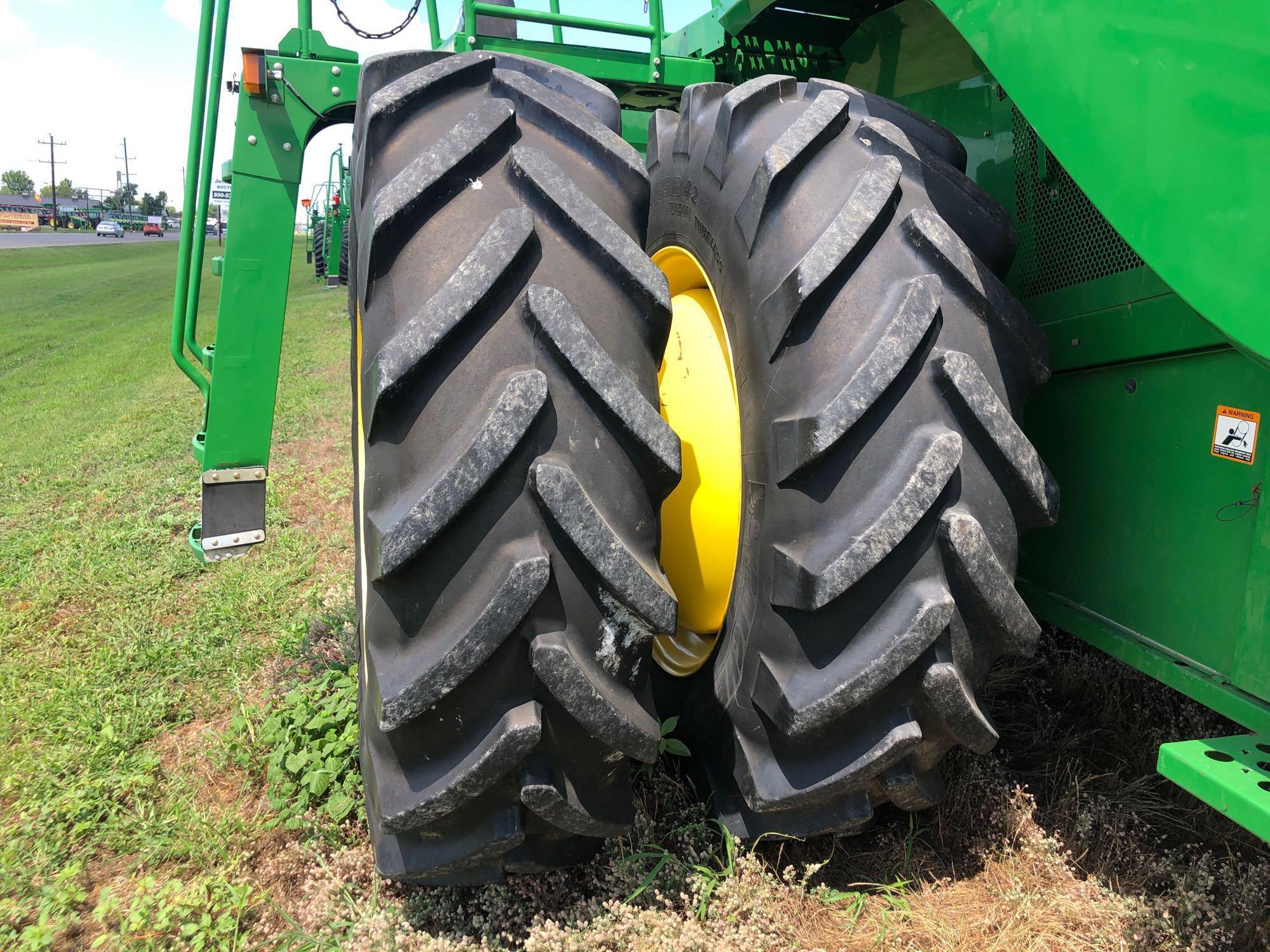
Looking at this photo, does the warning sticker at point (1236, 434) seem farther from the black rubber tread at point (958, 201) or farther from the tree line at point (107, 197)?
the tree line at point (107, 197)

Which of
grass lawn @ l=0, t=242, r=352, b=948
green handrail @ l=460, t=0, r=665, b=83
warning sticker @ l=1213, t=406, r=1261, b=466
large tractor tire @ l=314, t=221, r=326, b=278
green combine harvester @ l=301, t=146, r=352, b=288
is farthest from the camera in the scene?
large tractor tire @ l=314, t=221, r=326, b=278

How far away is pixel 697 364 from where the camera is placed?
200cm

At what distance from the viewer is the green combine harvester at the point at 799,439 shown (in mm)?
1383

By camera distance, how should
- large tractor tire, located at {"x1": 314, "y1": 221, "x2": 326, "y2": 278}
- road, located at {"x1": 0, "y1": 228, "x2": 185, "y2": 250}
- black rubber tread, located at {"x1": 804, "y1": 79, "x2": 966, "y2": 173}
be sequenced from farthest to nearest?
road, located at {"x1": 0, "y1": 228, "x2": 185, "y2": 250}
large tractor tire, located at {"x1": 314, "y1": 221, "x2": 326, "y2": 278}
black rubber tread, located at {"x1": 804, "y1": 79, "x2": 966, "y2": 173}

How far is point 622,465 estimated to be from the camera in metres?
1.48

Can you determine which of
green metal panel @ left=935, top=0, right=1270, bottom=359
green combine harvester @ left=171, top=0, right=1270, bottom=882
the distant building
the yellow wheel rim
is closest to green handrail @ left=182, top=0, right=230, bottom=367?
green combine harvester @ left=171, top=0, right=1270, bottom=882

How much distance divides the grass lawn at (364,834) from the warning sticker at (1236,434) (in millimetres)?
921

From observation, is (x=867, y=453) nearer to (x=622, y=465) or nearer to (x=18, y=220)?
(x=622, y=465)

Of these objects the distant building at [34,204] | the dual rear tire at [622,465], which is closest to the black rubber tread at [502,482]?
the dual rear tire at [622,465]

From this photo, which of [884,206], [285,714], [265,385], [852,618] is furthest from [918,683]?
[265,385]

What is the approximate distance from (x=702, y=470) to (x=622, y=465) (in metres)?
0.47

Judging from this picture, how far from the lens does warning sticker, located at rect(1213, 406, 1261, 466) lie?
54.1 inches

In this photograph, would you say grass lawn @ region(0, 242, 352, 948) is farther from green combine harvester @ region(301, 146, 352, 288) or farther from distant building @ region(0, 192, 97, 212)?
distant building @ region(0, 192, 97, 212)

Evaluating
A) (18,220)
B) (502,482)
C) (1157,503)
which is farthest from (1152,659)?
(18,220)
